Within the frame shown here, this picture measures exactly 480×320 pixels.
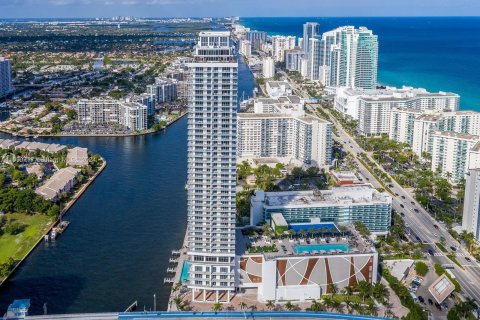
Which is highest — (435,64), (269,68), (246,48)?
(246,48)

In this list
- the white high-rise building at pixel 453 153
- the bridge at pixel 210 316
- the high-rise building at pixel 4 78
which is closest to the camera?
the bridge at pixel 210 316

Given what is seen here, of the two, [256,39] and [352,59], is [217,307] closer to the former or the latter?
[352,59]

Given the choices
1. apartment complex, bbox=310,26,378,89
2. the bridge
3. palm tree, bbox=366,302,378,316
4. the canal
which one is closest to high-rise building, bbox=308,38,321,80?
apartment complex, bbox=310,26,378,89

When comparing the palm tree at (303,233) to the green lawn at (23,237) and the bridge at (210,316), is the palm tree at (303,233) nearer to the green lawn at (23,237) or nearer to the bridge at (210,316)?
the bridge at (210,316)

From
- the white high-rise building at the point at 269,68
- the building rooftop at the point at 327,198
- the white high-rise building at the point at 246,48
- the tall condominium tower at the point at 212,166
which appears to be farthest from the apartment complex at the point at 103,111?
the white high-rise building at the point at 246,48

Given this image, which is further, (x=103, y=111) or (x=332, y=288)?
(x=103, y=111)

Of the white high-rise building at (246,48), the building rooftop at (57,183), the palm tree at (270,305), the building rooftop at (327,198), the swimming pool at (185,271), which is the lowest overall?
the palm tree at (270,305)

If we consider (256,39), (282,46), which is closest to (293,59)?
(282,46)
